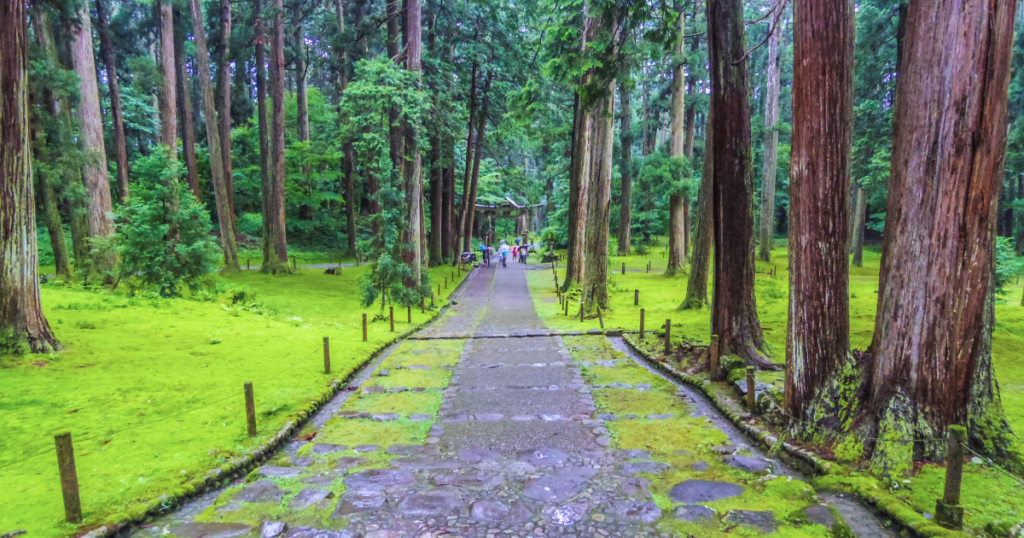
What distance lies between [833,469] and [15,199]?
10130 mm

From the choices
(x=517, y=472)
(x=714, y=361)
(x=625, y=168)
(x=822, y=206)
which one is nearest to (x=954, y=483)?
(x=822, y=206)

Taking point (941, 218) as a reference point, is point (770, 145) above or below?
above

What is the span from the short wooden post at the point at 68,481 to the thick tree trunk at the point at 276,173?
1805 cm

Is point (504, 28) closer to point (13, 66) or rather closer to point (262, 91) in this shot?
point (262, 91)

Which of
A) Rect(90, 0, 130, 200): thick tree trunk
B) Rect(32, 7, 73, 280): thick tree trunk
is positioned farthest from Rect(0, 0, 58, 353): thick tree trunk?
Rect(90, 0, 130, 200): thick tree trunk

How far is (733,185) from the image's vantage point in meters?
6.97

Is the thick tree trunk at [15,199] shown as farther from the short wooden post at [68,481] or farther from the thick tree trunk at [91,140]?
the thick tree trunk at [91,140]

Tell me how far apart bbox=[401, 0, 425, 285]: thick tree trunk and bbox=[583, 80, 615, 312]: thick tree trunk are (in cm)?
488

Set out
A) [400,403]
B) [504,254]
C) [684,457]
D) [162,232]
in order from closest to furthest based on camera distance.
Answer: [684,457] → [400,403] → [162,232] → [504,254]

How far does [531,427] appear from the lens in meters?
5.47

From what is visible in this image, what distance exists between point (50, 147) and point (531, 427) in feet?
47.9

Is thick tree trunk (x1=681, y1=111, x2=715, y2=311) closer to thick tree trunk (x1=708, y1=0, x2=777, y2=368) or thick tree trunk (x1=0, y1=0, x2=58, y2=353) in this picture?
thick tree trunk (x1=708, y1=0, x2=777, y2=368)

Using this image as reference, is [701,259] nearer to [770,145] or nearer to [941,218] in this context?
[941,218]

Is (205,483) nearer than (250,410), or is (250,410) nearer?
(205,483)
